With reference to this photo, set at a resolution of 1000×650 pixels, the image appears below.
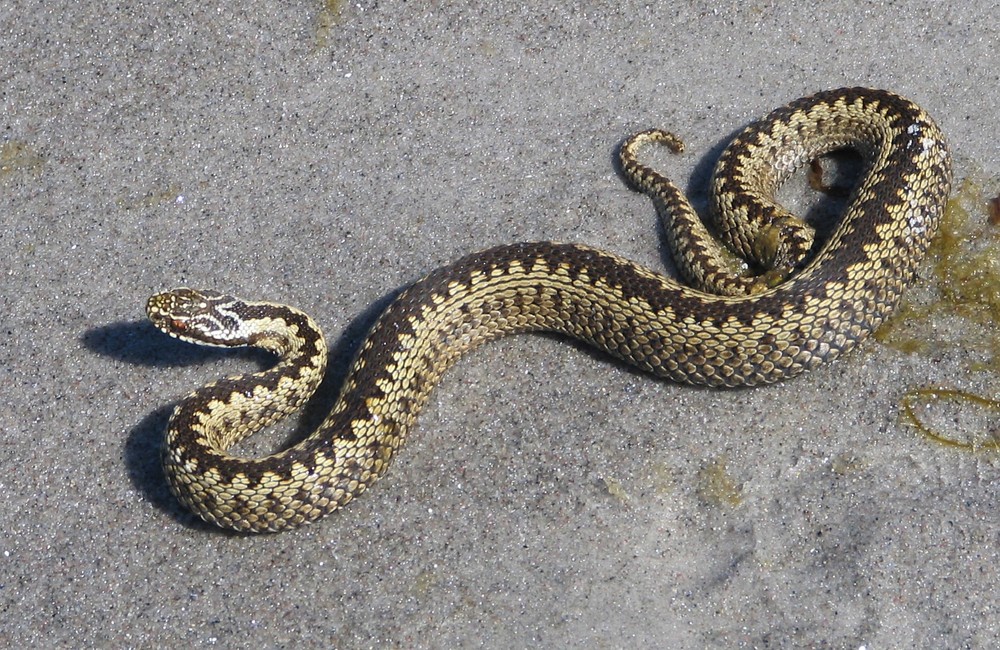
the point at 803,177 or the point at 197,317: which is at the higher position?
the point at 803,177

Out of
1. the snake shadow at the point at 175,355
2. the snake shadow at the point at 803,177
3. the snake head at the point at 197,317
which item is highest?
the snake shadow at the point at 803,177

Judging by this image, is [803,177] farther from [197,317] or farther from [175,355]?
[175,355]

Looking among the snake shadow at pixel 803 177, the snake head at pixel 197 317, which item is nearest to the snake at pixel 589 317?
the snake head at pixel 197 317

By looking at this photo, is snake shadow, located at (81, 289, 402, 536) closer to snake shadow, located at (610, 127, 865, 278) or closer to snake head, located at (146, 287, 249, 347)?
snake head, located at (146, 287, 249, 347)

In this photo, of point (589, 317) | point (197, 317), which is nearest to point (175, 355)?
point (197, 317)

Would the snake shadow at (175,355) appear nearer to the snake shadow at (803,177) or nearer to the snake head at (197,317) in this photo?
the snake head at (197,317)
